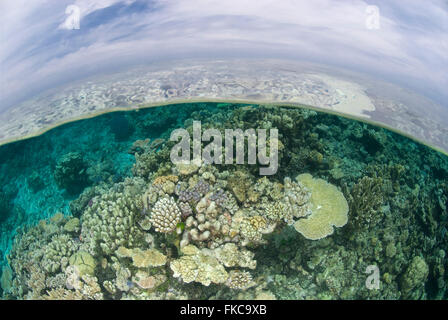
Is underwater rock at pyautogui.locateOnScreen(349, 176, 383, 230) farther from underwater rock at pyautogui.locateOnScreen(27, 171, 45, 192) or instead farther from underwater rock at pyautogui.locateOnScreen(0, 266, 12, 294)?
underwater rock at pyautogui.locateOnScreen(27, 171, 45, 192)

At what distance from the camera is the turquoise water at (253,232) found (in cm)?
512

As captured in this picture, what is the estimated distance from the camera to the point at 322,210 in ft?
18.4

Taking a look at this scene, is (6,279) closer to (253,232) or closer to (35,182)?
(35,182)

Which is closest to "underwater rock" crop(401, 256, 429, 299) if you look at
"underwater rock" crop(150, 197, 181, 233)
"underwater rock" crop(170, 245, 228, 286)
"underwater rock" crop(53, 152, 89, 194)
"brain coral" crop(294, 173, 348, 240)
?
"brain coral" crop(294, 173, 348, 240)

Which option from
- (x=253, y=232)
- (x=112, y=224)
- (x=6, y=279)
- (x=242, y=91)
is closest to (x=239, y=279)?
(x=253, y=232)

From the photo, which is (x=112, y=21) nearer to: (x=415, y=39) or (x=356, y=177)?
(x=415, y=39)

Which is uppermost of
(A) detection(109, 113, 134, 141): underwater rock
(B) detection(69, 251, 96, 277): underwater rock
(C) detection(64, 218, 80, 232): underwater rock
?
(A) detection(109, 113, 134, 141): underwater rock

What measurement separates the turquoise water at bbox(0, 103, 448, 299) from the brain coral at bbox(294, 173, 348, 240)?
3cm

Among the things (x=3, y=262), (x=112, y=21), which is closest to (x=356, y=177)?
(x=112, y=21)

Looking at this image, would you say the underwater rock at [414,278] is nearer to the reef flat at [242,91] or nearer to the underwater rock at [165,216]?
the reef flat at [242,91]

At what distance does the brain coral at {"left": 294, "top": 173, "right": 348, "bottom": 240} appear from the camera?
17.6ft

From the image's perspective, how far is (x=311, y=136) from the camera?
7.16m
